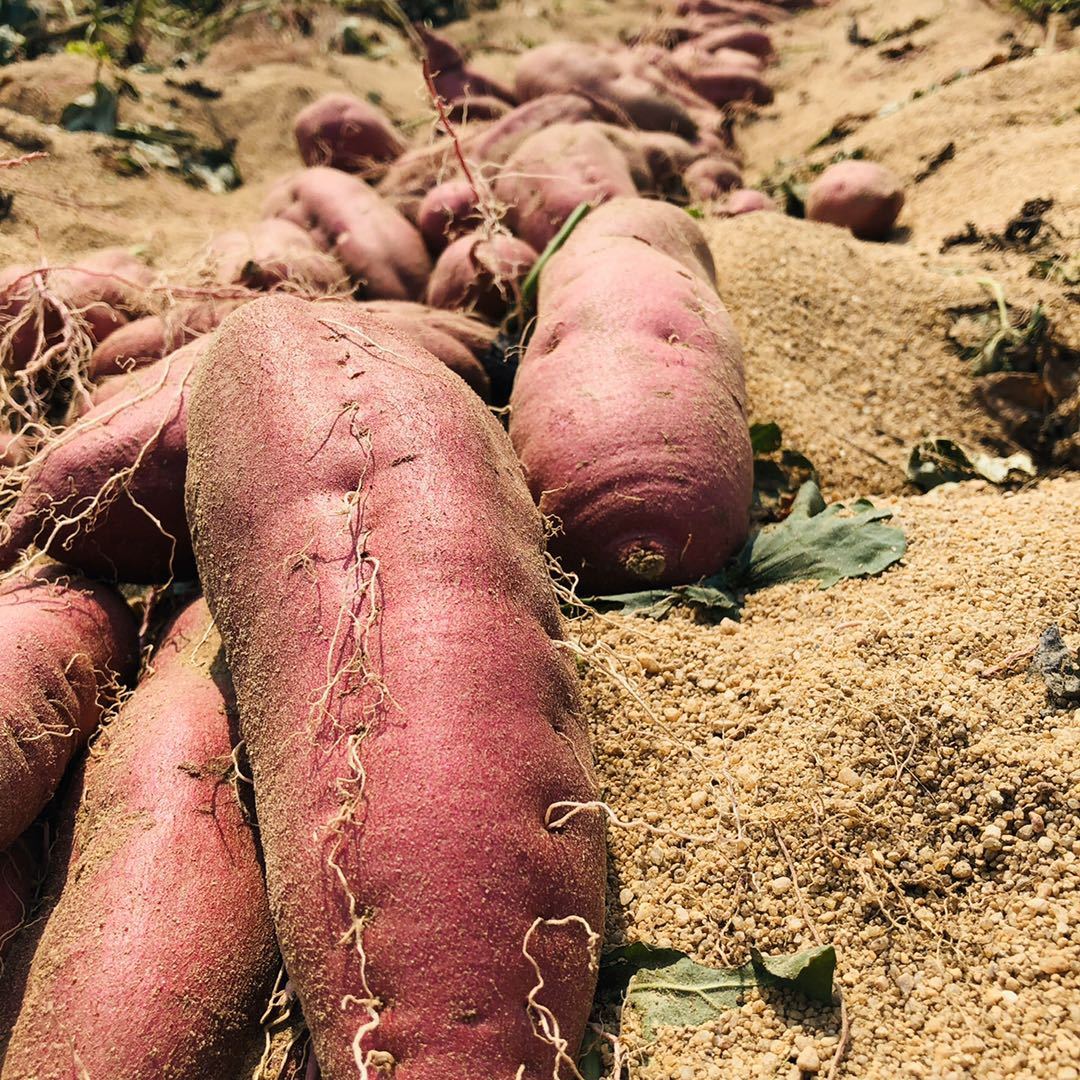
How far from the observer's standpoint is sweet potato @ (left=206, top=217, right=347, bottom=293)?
108 inches

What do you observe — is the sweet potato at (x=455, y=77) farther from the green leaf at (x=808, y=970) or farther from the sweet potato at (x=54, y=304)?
the green leaf at (x=808, y=970)

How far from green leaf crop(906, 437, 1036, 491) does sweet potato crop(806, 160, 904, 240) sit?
5.05 feet

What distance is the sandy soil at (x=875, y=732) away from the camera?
4.14 feet

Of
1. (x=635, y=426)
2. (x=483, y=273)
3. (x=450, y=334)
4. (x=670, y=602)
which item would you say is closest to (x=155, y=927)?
(x=670, y=602)

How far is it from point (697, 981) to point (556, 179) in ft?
8.34

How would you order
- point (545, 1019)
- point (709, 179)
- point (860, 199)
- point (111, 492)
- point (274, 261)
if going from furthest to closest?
point (709, 179)
point (860, 199)
point (274, 261)
point (111, 492)
point (545, 1019)

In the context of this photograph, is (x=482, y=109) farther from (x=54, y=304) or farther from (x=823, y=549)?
(x=823, y=549)

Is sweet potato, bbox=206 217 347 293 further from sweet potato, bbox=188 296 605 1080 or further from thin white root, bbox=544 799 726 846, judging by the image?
thin white root, bbox=544 799 726 846

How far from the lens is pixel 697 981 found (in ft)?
4.41

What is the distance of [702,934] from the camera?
1394mm

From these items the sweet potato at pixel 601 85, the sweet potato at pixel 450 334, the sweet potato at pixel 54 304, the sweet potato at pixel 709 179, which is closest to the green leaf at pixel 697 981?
the sweet potato at pixel 450 334

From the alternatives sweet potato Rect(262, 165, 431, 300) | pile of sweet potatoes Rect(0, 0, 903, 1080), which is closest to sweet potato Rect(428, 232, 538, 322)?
pile of sweet potatoes Rect(0, 0, 903, 1080)

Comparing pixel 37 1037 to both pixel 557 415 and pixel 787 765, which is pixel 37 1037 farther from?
pixel 557 415

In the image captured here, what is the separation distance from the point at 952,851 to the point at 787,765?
28cm
